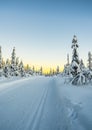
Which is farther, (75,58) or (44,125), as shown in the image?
(75,58)

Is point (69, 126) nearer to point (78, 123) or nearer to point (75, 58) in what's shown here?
point (78, 123)

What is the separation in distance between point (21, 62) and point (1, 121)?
70.0 m

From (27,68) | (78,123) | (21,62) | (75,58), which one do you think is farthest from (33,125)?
(27,68)

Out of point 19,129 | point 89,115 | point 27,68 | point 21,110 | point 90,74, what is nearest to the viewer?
point 19,129

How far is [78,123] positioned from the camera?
7.31 metres

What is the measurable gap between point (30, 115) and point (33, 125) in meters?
1.43

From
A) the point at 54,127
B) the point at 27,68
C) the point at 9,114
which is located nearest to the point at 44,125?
the point at 54,127

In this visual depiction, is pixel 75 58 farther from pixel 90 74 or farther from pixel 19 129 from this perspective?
pixel 19 129

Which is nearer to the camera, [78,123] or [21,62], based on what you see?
[78,123]

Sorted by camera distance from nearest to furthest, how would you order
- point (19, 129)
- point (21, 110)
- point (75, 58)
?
point (19, 129) → point (21, 110) → point (75, 58)

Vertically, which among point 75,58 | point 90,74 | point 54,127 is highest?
point 75,58

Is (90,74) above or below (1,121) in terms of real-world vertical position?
above

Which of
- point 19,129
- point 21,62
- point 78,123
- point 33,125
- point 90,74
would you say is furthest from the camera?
point 21,62

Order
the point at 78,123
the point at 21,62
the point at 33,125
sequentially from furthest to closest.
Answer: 1. the point at 21,62
2. the point at 78,123
3. the point at 33,125
